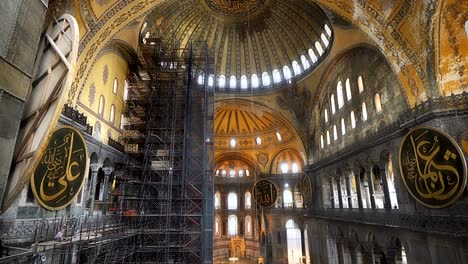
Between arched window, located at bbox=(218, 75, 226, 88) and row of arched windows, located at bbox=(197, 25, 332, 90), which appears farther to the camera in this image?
arched window, located at bbox=(218, 75, 226, 88)

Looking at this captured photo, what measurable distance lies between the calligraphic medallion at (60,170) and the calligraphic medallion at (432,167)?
11.4 metres

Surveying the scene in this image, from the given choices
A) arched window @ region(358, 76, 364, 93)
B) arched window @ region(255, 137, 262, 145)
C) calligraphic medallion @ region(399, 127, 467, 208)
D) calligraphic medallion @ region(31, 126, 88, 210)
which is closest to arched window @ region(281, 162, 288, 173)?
arched window @ region(255, 137, 262, 145)

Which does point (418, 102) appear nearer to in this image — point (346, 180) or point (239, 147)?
point (346, 180)

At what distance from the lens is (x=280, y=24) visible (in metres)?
19.1

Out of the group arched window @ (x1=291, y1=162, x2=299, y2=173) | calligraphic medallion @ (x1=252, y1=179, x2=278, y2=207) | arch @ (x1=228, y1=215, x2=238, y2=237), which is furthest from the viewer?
arch @ (x1=228, y1=215, x2=238, y2=237)

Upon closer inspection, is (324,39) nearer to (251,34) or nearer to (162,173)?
(251,34)

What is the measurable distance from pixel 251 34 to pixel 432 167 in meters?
15.7

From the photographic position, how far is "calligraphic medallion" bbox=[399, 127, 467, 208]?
7277 millimetres

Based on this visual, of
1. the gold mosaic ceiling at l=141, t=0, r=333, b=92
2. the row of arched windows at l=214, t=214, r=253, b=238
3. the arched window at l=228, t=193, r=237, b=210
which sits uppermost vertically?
the gold mosaic ceiling at l=141, t=0, r=333, b=92

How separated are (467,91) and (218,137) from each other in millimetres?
20410

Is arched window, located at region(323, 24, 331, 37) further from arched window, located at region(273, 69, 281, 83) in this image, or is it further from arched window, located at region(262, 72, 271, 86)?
arched window, located at region(262, 72, 271, 86)

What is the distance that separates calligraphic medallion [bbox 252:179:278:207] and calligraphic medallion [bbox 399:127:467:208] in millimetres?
14435

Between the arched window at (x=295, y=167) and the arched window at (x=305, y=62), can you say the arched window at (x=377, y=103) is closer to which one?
the arched window at (x=305, y=62)

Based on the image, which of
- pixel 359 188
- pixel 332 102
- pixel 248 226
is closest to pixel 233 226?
pixel 248 226
